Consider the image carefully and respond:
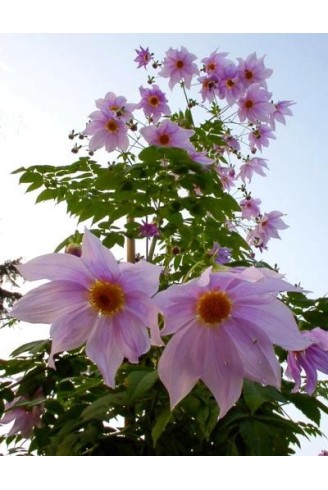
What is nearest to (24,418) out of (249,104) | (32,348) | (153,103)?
(32,348)

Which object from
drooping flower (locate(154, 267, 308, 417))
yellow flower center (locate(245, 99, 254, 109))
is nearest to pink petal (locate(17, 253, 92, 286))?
drooping flower (locate(154, 267, 308, 417))

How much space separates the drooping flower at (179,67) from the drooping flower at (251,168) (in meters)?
0.42

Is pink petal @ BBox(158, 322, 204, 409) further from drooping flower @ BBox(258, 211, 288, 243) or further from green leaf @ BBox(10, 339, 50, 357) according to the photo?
drooping flower @ BBox(258, 211, 288, 243)

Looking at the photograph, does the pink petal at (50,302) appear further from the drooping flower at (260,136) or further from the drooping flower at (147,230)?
the drooping flower at (260,136)

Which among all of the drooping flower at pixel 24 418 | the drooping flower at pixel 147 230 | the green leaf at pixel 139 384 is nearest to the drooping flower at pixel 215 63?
the drooping flower at pixel 147 230

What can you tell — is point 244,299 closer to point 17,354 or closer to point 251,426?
point 251,426

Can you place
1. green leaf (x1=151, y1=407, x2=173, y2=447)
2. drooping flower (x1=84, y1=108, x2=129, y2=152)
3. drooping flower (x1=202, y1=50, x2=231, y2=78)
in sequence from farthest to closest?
drooping flower (x1=202, y1=50, x2=231, y2=78) → drooping flower (x1=84, y1=108, x2=129, y2=152) → green leaf (x1=151, y1=407, x2=173, y2=447)

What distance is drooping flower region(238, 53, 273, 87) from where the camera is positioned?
192 centimetres

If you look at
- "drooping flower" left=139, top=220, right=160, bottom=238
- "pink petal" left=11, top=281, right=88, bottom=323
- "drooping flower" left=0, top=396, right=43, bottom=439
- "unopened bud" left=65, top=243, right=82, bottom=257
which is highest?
"drooping flower" left=139, top=220, right=160, bottom=238

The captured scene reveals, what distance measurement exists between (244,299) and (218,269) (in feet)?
0.15

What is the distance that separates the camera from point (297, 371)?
2.46ft

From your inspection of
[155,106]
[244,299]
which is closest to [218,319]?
[244,299]

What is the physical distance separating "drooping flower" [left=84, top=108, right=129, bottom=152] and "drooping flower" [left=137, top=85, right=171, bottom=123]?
19 centimetres

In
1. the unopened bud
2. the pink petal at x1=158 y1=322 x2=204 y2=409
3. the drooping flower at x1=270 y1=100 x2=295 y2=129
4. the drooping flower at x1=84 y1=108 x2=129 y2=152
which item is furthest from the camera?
the drooping flower at x1=270 y1=100 x2=295 y2=129
